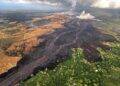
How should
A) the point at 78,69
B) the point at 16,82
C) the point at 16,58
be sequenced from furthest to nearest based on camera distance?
the point at 16,58, the point at 78,69, the point at 16,82

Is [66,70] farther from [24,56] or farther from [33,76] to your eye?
[24,56]

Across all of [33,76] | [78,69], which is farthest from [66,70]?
[33,76]

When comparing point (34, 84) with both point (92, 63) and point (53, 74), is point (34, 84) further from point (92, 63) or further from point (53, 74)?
point (92, 63)

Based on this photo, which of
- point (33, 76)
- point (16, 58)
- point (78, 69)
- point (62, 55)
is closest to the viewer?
point (33, 76)

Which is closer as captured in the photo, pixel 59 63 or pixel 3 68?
pixel 3 68

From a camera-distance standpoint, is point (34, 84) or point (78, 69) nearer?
point (34, 84)

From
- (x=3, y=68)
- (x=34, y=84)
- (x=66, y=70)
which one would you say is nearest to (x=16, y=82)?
(x=34, y=84)
